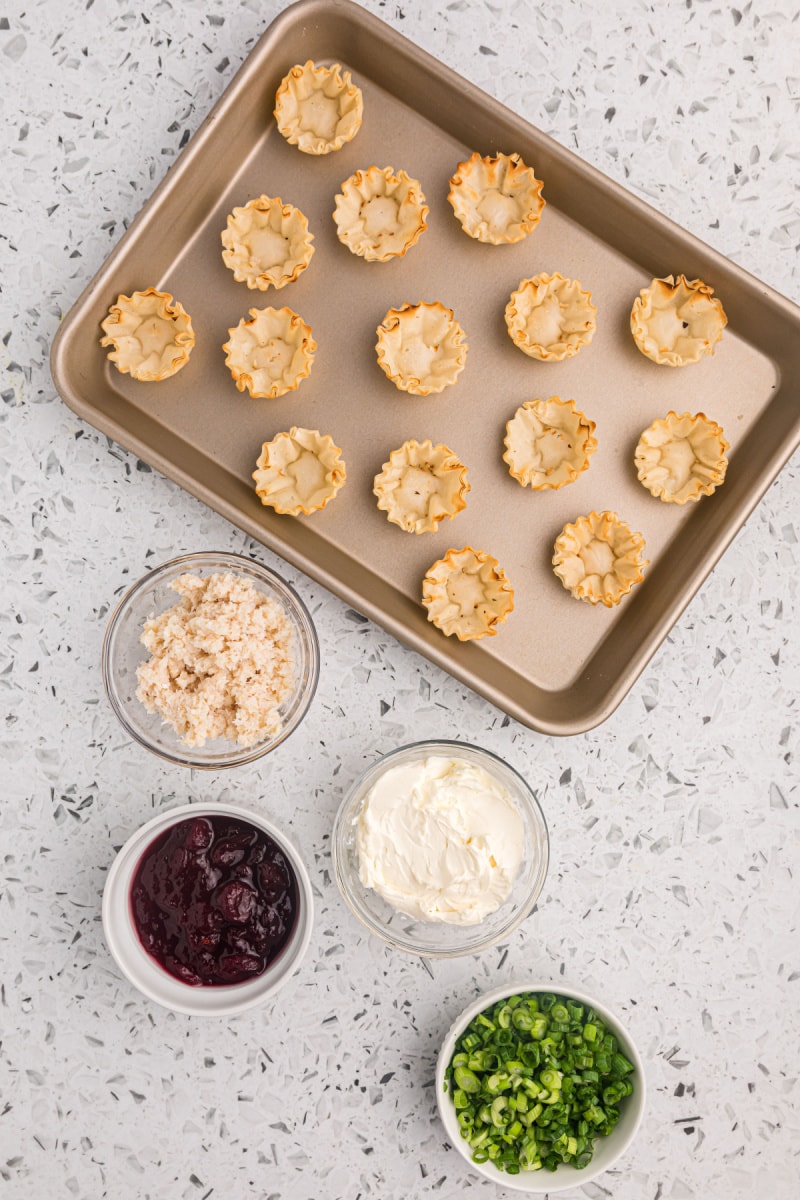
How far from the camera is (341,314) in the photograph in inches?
73.9

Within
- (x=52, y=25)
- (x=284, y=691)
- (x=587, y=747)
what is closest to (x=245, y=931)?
(x=284, y=691)

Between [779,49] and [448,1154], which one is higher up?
[779,49]

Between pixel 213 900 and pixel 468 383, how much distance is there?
1.15 meters

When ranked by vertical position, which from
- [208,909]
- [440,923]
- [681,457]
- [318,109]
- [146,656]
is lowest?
[208,909]

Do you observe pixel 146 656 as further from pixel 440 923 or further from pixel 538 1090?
pixel 538 1090

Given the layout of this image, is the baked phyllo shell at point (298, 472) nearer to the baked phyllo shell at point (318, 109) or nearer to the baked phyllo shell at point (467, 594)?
the baked phyllo shell at point (467, 594)

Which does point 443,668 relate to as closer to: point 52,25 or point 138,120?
point 138,120

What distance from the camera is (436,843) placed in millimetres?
1772

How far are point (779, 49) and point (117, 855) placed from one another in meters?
2.15

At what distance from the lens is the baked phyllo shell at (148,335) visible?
1.78 metres

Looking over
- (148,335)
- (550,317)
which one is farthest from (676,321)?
(148,335)

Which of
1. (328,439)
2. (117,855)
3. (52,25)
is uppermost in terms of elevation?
(52,25)

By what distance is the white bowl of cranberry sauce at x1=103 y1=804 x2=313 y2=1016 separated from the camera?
174cm

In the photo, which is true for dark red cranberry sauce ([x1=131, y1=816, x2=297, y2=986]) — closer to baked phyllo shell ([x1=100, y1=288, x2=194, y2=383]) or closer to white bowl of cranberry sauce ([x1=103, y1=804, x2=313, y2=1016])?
white bowl of cranberry sauce ([x1=103, y1=804, x2=313, y2=1016])
